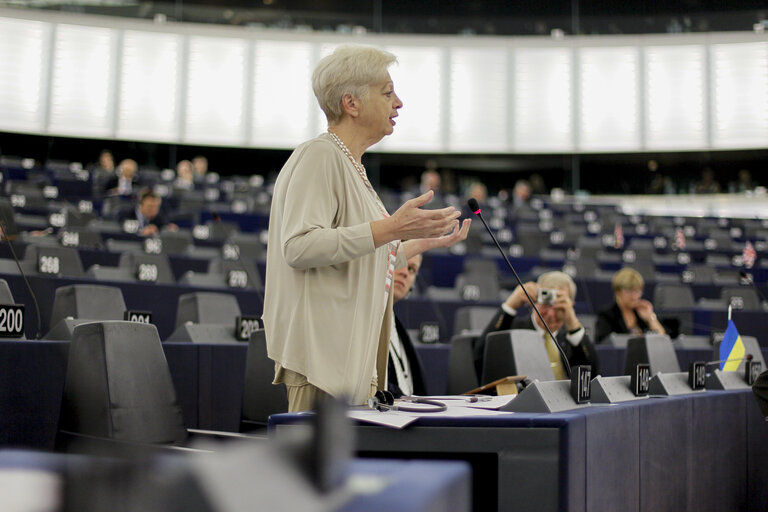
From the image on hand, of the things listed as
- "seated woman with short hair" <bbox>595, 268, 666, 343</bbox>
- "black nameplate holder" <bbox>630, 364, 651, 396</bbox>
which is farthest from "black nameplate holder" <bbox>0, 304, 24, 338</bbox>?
"seated woman with short hair" <bbox>595, 268, 666, 343</bbox>

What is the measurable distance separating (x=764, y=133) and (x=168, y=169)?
974cm

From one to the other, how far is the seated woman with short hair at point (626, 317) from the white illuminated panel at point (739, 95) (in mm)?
9876

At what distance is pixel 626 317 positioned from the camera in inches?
202

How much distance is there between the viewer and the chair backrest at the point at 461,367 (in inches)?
139

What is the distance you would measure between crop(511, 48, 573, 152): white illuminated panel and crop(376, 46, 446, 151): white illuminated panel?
130cm

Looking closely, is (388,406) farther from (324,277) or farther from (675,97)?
(675,97)

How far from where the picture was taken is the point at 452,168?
50.6 ft

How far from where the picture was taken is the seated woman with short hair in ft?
16.5

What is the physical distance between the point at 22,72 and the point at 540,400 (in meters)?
13.2

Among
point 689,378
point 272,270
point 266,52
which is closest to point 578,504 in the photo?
point 272,270

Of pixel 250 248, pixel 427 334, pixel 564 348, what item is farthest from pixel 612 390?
pixel 250 248

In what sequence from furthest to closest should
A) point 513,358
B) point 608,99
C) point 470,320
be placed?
point 608,99, point 470,320, point 513,358

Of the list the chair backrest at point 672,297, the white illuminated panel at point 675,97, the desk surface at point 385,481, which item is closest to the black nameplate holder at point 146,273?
the chair backrest at point 672,297

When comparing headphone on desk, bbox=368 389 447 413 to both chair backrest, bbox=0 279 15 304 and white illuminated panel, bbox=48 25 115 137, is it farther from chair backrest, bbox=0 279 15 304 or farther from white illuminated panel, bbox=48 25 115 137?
white illuminated panel, bbox=48 25 115 137
